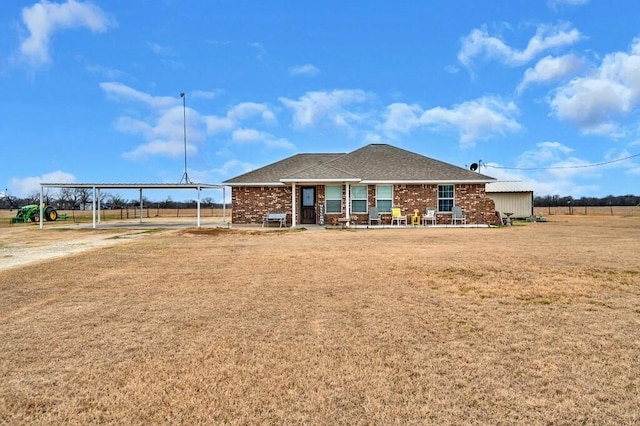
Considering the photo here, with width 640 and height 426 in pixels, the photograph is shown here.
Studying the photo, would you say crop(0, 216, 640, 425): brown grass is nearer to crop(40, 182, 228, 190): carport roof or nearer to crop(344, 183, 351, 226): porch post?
crop(344, 183, 351, 226): porch post

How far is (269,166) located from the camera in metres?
26.4

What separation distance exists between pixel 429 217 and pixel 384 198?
2.59 metres

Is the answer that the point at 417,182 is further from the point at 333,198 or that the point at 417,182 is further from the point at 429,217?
the point at 333,198

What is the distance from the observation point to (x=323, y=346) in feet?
13.8

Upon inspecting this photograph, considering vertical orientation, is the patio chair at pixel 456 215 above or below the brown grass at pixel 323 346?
above

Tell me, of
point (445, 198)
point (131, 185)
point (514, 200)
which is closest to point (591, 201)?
point (514, 200)

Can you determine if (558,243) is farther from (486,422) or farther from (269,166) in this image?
(269,166)

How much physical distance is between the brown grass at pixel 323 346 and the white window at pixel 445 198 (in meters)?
14.5

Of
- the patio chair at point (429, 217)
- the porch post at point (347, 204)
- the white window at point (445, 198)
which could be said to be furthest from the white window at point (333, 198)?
the white window at point (445, 198)

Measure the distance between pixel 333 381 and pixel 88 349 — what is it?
253cm

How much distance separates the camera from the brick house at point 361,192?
2211 cm

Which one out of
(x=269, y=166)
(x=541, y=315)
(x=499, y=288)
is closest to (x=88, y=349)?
(x=541, y=315)

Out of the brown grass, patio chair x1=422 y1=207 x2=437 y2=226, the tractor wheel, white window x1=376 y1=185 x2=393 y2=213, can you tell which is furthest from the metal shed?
the tractor wheel

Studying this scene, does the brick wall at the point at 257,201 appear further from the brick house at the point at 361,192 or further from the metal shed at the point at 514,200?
the metal shed at the point at 514,200
